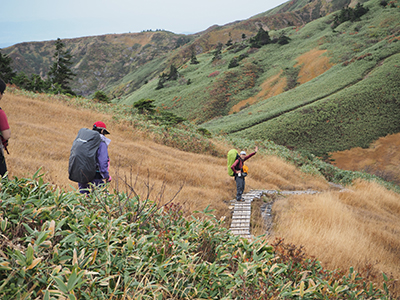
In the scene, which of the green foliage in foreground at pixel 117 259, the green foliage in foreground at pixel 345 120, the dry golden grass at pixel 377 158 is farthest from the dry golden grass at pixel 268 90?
the green foliage in foreground at pixel 117 259

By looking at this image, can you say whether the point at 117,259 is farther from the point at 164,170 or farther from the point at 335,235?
the point at 164,170

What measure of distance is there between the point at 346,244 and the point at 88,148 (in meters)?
5.18

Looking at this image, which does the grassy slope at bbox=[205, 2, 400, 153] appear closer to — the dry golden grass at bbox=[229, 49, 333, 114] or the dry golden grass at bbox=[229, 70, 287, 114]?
the dry golden grass at bbox=[229, 49, 333, 114]

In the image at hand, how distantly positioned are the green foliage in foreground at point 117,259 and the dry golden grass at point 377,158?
85.2 ft

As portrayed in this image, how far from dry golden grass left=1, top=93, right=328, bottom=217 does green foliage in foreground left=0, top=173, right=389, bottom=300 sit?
1.97 m

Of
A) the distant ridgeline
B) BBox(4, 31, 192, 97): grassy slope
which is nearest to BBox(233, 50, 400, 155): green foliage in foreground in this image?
the distant ridgeline

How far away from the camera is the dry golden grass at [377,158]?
24.0 meters

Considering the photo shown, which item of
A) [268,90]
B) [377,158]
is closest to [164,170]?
[377,158]

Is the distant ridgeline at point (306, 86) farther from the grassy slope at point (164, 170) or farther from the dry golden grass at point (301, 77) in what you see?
the grassy slope at point (164, 170)

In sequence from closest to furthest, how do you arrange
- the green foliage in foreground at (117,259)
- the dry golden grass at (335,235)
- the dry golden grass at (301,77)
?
the green foliage in foreground at (117,259), the dry golden grass at (335,235), the dry golden grass at (301,77)

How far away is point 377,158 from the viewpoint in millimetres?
26234

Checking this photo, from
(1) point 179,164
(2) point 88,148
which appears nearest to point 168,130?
(1) point 179,164

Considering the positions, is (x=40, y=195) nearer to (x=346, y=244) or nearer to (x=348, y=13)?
(x=346, y=244)

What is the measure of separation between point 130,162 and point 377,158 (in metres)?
26.5
